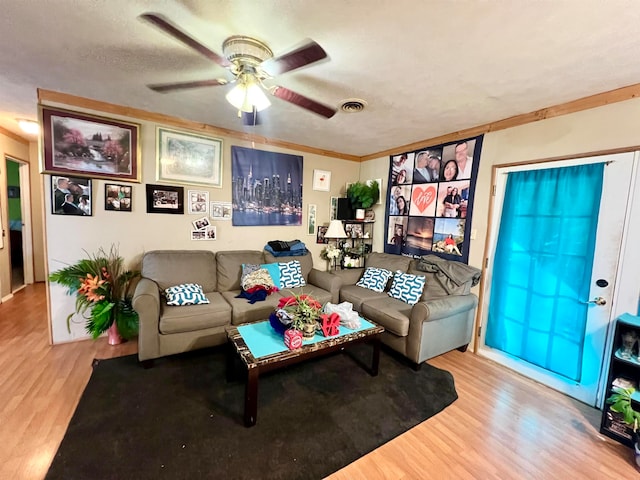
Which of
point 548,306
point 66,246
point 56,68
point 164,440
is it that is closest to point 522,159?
point 548,306

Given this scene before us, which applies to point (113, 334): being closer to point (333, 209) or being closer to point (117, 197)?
point (117, 197)

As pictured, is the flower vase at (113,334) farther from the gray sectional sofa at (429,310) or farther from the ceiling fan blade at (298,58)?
the ceiling fan blade at (298,58)

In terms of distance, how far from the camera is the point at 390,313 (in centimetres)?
264

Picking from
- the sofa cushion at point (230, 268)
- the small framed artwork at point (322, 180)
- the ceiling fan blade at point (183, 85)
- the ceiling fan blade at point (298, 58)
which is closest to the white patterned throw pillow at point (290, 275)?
the sofa cushion at point (230, 268)

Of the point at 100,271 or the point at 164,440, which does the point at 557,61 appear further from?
the point at 100,271

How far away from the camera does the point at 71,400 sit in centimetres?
193

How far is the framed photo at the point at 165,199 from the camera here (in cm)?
296

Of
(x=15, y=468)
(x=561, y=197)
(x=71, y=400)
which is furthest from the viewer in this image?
(x=561, y=197)

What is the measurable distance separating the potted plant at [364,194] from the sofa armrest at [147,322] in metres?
2.87

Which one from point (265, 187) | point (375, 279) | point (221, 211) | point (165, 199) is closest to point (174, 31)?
point (165, 199)

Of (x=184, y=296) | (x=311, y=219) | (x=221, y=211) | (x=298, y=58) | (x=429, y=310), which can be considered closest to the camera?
(x=298, y=58)

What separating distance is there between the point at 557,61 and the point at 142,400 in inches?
143

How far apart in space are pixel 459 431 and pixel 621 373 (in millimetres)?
1214

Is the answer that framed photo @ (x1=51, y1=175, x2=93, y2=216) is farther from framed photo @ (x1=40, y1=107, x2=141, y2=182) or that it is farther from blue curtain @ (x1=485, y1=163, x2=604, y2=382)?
blue curtain @ (x1=485, y1=163, x2=604, y2=382)
